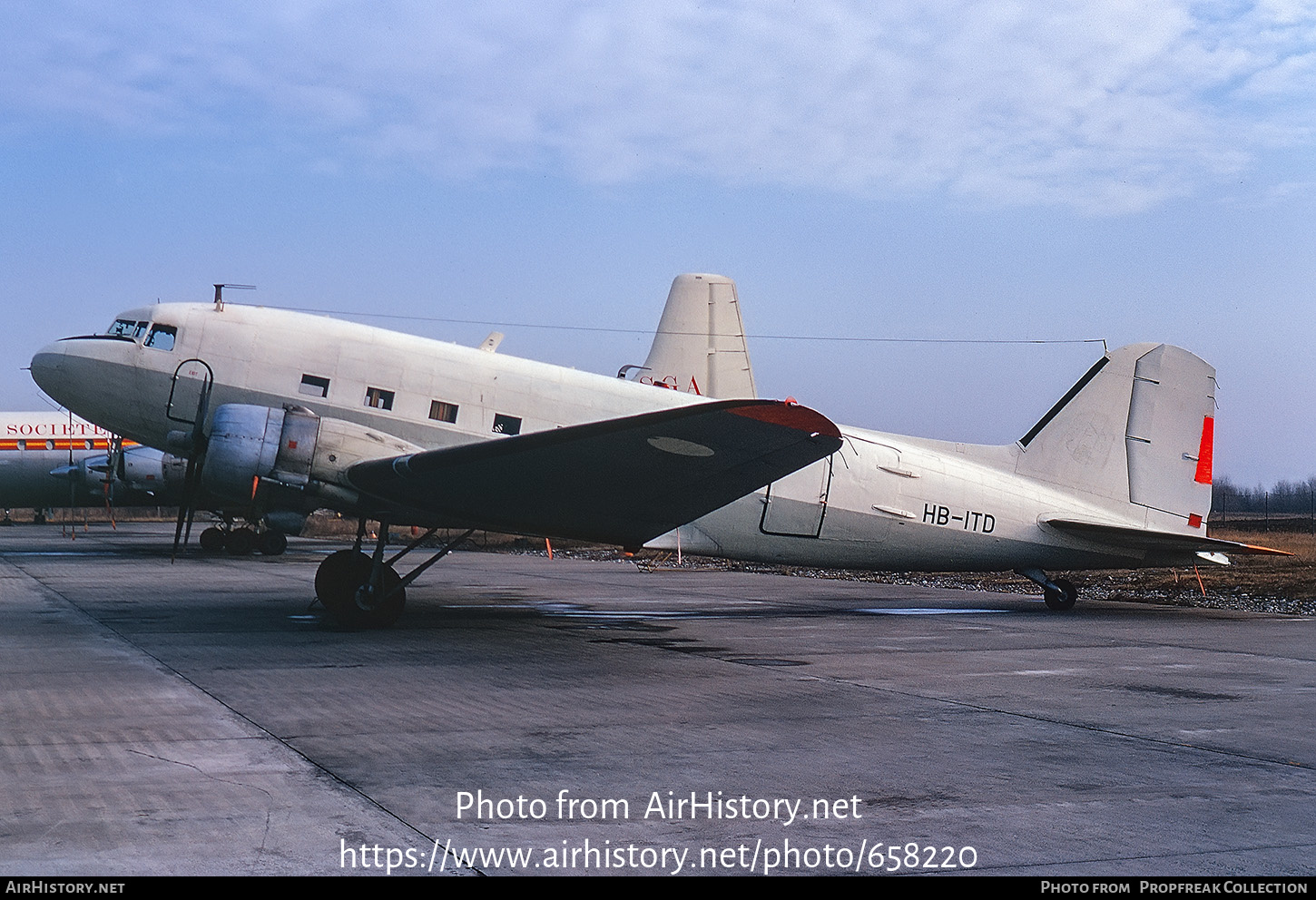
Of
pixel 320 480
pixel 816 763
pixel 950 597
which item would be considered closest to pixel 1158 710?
pixel 816 763

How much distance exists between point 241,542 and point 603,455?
72.1 feet

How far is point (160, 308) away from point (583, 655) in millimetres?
7215

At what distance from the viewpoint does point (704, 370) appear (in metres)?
25.0

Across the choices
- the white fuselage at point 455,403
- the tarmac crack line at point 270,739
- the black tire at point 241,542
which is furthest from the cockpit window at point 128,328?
the black tire at point 241,542

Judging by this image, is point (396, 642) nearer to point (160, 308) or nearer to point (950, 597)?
point (160, 308)

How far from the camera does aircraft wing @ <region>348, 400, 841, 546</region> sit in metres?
10.2

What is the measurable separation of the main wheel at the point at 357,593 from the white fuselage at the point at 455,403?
1603 mm

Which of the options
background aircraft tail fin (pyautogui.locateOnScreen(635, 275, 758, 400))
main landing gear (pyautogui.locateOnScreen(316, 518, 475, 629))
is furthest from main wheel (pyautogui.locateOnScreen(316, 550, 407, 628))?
background aircraft tail fin (pyautogui.locateOnScreen(635, 275, 758, 400))

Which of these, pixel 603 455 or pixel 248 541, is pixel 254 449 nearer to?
pixel 603 455

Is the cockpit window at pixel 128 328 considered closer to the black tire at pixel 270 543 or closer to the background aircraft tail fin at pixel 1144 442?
the background aircraft tail fin at pixel 1144 442

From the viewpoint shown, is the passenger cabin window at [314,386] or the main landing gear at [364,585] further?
the passenger cabin window at [314,386]

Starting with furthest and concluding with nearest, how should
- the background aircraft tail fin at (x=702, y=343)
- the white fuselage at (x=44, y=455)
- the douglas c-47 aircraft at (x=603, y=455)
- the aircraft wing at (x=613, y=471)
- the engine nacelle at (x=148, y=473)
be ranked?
the white fuselage at (x=44, y=455) < the engine nacelle at (x=148, y=473) < the background aircraft tail fin at (x=702, y=343) < the douglas c-47 aircraft at (x=603, y=455) < the aircraft wing at (x=613, y=471)

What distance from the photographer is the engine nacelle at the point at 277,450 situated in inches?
471

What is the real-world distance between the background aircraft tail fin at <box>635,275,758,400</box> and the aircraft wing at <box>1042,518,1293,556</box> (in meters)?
9.85
